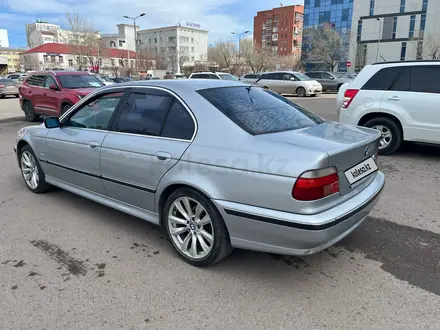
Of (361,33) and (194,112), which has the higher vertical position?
(361,33)

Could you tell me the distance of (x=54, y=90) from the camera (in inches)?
444

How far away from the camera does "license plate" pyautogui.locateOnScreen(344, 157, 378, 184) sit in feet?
9.19

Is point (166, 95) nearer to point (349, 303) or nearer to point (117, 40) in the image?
point (349, 303)

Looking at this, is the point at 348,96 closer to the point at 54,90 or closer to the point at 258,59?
the point at 54,90

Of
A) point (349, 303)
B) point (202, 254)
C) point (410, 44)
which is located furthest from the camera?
point (410, 44)

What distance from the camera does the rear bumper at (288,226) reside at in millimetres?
2488

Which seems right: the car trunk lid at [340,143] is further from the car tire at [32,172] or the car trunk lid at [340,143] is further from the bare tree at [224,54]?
the bare tree at [224,54]

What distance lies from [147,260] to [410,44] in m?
71.5

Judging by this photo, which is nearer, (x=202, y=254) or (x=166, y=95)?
(x=202, y=254)

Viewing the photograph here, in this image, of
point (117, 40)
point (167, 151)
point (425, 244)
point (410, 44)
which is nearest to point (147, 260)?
point (167, 151)

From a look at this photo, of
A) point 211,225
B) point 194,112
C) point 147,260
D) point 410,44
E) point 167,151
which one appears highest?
point 410,44

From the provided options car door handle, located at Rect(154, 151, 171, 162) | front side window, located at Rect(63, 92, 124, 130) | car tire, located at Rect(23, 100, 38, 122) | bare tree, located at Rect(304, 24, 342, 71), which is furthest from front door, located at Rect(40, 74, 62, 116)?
bare tree, located at Rect(304, 24, 342, 71)

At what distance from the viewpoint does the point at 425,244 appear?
349 centimetres

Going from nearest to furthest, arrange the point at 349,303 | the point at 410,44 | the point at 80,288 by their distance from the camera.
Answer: the point at 349,303, the point at 80,288, the point at 410,44
